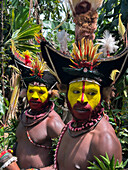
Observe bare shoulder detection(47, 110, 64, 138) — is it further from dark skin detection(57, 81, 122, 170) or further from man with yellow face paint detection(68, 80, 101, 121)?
man with yellow face paint detection(68, 80, 101, 121)

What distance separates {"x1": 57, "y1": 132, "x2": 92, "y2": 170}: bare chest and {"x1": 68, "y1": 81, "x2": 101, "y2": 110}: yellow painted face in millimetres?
240

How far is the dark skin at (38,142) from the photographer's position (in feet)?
6.38

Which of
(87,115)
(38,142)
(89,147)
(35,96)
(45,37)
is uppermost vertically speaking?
(45,37)

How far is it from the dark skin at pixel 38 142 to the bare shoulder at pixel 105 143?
0.65 m

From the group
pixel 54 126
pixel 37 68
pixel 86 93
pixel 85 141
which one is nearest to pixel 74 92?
pixel 86 93

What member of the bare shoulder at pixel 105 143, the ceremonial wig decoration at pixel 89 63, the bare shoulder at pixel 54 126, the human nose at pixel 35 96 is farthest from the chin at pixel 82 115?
the human nose at pixel 35 96

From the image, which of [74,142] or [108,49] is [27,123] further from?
[108,49]

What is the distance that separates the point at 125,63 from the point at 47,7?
4.62 meters

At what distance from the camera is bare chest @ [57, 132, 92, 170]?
136cm

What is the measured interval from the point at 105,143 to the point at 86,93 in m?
0.37

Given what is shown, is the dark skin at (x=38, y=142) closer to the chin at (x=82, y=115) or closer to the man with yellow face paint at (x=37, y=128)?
the man with yellow face paint at (x=37, y=128)

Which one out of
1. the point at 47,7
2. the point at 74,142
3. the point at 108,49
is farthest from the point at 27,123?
the point at 47,7

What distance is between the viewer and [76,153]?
4.58ft

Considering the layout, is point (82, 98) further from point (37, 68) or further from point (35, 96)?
point (37, 68)
